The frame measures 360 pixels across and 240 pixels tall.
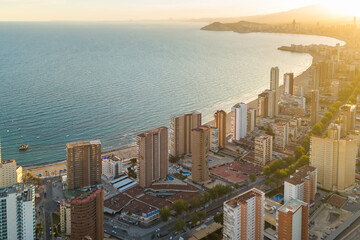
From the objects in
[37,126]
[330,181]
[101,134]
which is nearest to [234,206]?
[330,181]

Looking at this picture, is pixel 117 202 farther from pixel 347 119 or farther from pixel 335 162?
pixel 347 119

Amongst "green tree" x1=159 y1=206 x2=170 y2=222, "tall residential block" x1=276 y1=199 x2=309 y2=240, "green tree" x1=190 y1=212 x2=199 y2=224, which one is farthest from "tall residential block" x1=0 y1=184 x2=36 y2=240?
"tall residential block" x1=276 y1=199 x2=309 y2=240

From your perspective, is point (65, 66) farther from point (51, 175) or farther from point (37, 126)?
point (51, 175)

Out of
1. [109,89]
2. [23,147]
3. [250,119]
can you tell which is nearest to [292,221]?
[250,119]

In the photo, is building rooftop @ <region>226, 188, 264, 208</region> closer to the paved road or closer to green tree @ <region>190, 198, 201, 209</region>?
green tree @ <region>190, 198, 201, 209</region>

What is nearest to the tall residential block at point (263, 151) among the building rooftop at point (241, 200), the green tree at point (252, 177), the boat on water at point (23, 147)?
the green tree at point (252, 177)

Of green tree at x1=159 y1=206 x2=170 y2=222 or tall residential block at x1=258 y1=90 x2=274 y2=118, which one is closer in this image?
green tree at x1=159 y1=206 x2=170 y2=222
